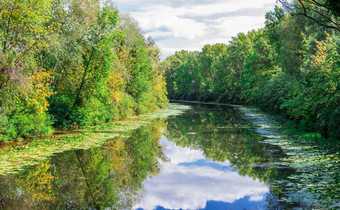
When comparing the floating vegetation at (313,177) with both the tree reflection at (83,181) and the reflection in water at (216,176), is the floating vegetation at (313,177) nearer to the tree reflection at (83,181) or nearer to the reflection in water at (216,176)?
the reflection in water at (216,176)

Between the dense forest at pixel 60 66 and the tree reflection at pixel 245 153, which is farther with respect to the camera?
the dense forest at pixel 60 66

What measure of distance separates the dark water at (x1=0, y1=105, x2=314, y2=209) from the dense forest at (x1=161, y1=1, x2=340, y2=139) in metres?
5.10

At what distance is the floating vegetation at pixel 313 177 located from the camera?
24.3 ft

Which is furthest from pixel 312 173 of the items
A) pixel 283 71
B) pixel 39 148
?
pixel 283 71

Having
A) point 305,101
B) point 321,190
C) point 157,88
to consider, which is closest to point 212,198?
point 321,190

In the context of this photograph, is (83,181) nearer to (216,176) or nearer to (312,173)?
(216,176)

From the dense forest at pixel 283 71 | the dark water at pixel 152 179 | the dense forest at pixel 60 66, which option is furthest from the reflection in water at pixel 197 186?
the dense forest at pixel 60 66

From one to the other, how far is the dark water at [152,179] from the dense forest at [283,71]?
510 cm

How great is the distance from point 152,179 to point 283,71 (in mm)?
35089

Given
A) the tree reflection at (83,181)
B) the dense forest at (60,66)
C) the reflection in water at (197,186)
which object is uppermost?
the dense forest at (60,66)

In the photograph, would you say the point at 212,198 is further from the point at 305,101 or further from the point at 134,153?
the point at 305,101

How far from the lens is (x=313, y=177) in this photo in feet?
30.7

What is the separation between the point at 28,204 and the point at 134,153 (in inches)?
270

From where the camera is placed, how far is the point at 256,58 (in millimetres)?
58250
